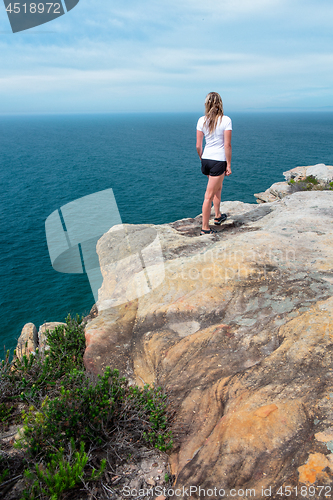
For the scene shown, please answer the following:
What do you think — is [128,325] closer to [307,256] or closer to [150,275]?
[150,275]

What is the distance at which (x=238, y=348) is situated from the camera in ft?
15.4

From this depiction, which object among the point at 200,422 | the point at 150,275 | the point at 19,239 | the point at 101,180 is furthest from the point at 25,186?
the point at 200,422

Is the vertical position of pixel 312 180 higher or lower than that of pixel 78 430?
higher

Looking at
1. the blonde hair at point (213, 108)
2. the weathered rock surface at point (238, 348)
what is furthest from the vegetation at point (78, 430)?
the blonde hair at point (213, 108)

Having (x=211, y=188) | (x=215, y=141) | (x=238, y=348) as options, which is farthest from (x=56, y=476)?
(x=215, y=141)

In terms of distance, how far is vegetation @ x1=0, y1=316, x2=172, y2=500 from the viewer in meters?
3.34

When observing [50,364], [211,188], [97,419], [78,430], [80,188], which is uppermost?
[211,188]

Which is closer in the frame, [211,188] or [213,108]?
[213,108]

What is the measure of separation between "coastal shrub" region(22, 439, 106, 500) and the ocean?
6.21 meters

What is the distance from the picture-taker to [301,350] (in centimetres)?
419

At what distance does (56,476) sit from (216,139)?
747 cm

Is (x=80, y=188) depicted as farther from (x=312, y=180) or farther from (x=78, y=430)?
(x=78, y=430)

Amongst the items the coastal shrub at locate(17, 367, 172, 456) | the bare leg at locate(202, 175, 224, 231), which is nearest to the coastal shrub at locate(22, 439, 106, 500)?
the coastal shrub at locate(17, 367, 172, 456)

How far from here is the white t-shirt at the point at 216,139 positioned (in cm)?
743
